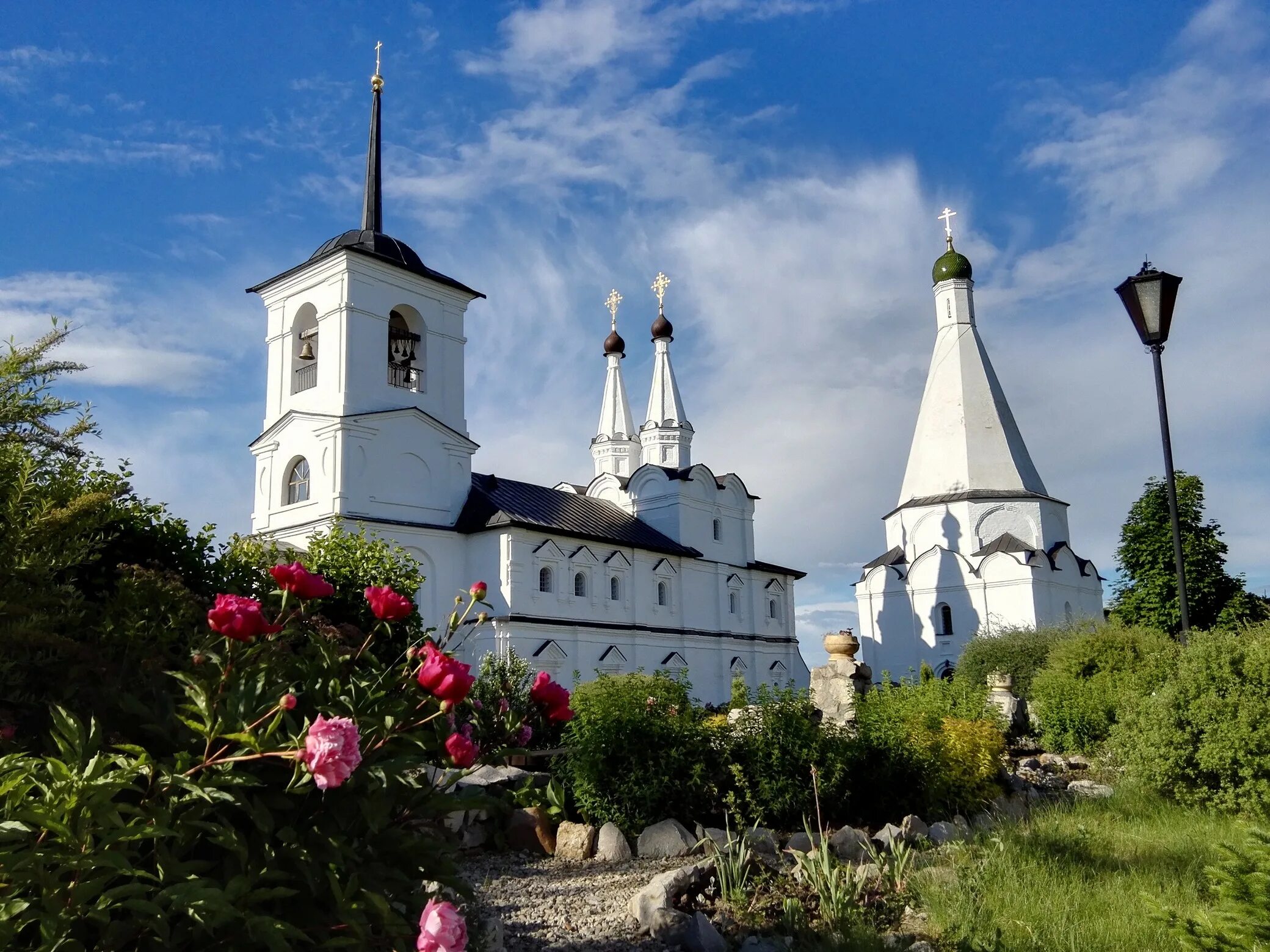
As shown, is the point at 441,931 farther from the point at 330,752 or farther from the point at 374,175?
the point at 374,175

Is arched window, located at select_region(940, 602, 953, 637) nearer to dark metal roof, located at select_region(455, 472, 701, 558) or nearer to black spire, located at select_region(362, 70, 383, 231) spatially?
dark metal roof, located at select_region(455, 472, 701, 558)

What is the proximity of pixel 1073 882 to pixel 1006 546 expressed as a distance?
31.6 m

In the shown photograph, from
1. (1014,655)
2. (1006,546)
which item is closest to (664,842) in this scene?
(1014,655)

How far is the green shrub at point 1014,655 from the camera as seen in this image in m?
23.0

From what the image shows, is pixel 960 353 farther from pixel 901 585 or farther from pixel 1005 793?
pixel 1005 793

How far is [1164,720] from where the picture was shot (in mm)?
9633

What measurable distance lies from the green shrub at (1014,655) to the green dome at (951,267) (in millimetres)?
19798

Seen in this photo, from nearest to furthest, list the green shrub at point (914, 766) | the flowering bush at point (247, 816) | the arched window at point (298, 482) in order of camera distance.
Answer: the flowering bush at point (247, 816) → the green shrub at point (914, 766) → the arched window at point (298, 482)

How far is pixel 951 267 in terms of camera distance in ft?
137

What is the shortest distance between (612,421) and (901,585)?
46.6 ft

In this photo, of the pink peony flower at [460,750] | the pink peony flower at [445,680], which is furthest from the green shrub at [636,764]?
the pink peony flower at [445,680]

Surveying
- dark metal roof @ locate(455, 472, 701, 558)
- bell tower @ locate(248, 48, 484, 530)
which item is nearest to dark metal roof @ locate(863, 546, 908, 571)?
dark metal roof @ locate(455, 472, 701, 558)

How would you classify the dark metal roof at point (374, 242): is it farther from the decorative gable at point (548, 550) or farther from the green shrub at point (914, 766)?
the green shrub at point (914, 766)

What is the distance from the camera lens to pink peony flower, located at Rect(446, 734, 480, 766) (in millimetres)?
3309
